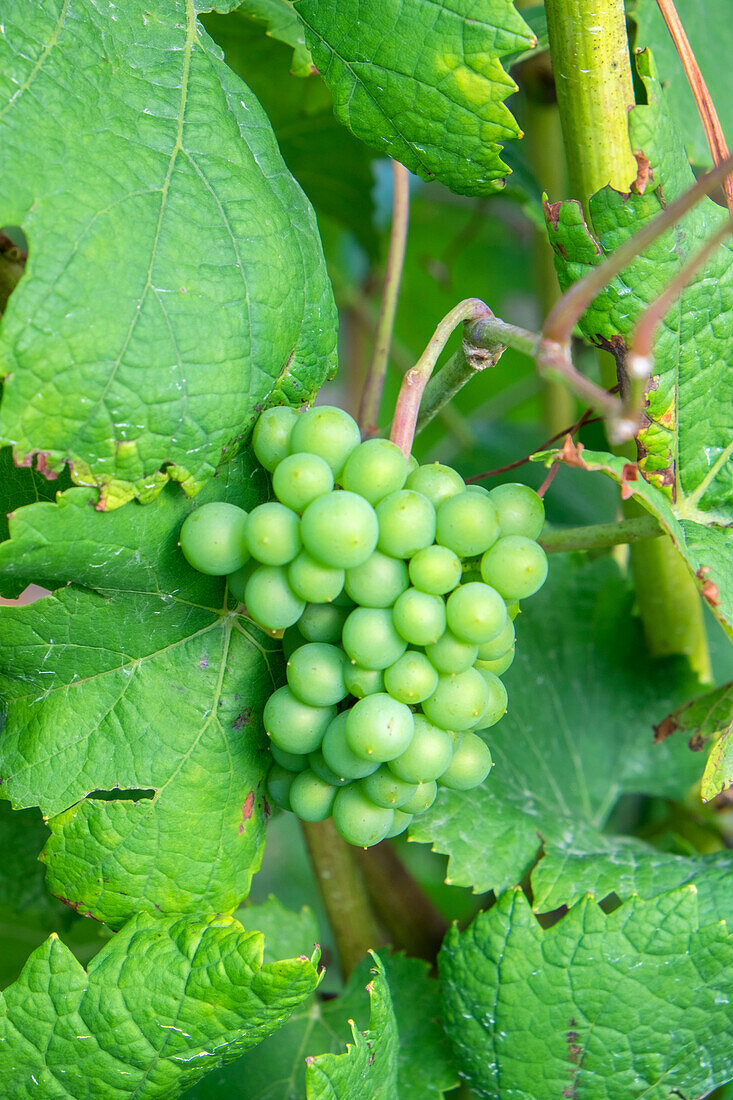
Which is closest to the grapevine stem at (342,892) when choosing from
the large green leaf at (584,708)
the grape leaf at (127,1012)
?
the large green leaf at (584,708)

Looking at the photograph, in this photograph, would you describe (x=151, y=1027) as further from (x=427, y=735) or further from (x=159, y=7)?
(x=159, y=7)

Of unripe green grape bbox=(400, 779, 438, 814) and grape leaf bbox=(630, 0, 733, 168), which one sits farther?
grape leaf bbox=(630, 0, 733, 168)

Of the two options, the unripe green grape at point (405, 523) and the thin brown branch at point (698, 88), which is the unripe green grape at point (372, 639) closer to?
Result: the unripe green grape at point (405, 523)

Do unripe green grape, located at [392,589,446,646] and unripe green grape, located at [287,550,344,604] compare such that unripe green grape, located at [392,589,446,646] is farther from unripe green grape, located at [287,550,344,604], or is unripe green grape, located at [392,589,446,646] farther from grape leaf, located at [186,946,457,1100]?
grape leaf, located at [186,946,457,1100]

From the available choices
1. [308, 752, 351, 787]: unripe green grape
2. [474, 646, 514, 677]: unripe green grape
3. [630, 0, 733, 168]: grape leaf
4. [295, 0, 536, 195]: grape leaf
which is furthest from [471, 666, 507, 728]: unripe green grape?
[630, 0, 733, 168]: grape leaf

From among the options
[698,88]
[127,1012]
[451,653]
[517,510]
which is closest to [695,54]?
[698,88]

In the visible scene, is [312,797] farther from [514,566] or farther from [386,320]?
[386,320]
